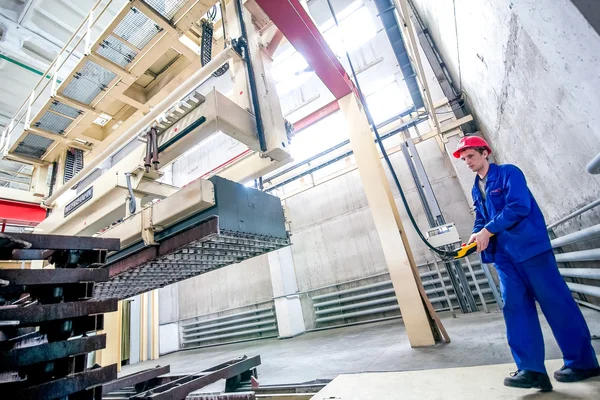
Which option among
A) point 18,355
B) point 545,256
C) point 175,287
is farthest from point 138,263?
point 175,287

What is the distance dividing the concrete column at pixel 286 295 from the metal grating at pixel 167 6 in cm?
458

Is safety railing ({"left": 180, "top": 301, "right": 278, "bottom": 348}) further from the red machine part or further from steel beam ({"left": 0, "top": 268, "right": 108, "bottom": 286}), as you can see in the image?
steel beam ({"left": 0, "top": 268, "right": 108, "bottom": 286})

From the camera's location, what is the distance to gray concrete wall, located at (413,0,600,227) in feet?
3.72

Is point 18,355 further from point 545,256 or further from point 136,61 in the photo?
point 136,61

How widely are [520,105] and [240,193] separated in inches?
87.3

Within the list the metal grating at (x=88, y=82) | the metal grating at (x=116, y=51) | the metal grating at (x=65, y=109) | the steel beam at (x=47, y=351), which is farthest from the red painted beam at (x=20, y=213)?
the steel beam at (x=47, y=351)

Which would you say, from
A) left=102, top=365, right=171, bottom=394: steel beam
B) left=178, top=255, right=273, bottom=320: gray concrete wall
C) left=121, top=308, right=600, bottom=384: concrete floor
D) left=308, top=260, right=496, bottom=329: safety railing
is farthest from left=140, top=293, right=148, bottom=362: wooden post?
left=121, top=308, right=600, bottom=384: concrete floor

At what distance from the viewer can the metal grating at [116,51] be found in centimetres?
235

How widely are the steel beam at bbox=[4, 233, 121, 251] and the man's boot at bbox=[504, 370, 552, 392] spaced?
1989 millimetres

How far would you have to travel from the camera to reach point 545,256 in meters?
1.34

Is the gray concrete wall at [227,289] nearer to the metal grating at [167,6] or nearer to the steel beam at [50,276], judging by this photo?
the metal grating at [167,6]

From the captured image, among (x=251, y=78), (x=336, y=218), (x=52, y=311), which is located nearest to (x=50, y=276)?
(x=52, y=311)

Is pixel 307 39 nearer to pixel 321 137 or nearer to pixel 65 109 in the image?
pixel 65 109

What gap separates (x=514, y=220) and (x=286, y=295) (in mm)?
4934
